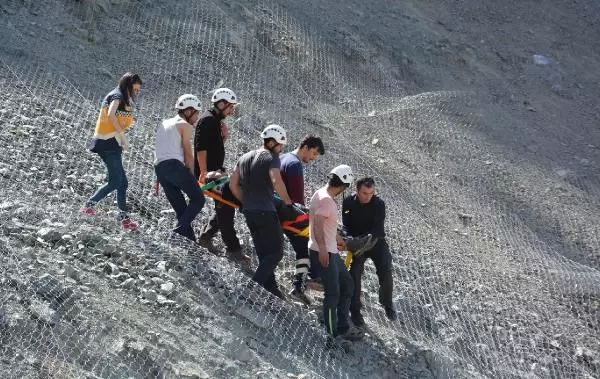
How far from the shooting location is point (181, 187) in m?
7.41

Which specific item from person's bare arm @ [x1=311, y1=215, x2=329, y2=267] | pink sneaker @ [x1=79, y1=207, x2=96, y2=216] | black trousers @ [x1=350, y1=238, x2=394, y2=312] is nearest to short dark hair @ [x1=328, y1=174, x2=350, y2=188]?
person's bare arm @ [x1=311, y1=215, x2=329, y2=267]

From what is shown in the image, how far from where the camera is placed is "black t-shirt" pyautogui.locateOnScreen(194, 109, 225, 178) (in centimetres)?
771

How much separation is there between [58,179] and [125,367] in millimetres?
3192

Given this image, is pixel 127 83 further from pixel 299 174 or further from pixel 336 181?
pixel 336 181

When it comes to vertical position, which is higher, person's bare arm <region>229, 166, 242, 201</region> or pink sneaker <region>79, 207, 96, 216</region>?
person's bare arm <region>229, 166, 242, 201</region>

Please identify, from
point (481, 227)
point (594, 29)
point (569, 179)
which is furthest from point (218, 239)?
point (594, 29)

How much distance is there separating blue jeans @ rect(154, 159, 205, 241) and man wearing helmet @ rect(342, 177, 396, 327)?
49.6 inches

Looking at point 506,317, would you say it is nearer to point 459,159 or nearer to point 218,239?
point 218,239

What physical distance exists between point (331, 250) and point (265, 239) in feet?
1.90

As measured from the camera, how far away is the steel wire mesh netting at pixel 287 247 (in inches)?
249

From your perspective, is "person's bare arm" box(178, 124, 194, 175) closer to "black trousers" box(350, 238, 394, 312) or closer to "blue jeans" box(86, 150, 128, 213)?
"blue jeans" box(86, 150, 128, 213)

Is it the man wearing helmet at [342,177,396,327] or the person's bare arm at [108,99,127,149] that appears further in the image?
the person's bare arm at [108,99,127,149]

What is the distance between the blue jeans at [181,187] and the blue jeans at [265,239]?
461 mm

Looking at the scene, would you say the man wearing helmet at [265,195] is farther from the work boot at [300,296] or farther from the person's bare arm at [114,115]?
the person's bare arm at [114,115]
